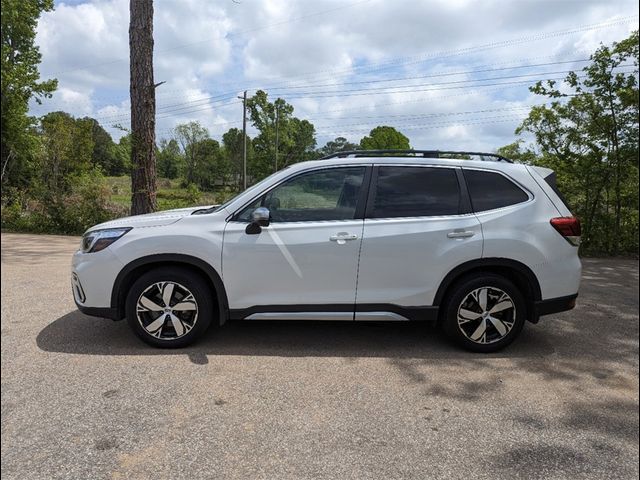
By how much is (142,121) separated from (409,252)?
303 centimetres

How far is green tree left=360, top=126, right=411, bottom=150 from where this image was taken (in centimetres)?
5722

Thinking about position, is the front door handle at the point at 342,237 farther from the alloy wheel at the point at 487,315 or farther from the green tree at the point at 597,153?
the green tree at the point at 597,153

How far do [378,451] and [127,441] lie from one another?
1.28 meters

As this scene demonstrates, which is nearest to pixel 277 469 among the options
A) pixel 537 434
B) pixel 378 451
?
pixel 378 451

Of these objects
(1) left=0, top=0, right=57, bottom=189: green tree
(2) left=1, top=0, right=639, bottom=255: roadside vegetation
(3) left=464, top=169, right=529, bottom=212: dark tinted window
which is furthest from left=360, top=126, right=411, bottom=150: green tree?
(1) left=0, top=0, right=57, bottom=189: green tree

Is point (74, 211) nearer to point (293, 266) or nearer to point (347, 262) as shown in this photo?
point (293, 266)

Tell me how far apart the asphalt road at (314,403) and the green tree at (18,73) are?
1232 millimetres

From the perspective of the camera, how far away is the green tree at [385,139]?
188 feet

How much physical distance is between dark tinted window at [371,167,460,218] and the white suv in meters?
0.01

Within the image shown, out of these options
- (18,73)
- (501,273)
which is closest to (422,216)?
(501,273)

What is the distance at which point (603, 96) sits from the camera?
9.09m

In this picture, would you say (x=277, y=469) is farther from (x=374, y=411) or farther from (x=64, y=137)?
(x=64, y=137)

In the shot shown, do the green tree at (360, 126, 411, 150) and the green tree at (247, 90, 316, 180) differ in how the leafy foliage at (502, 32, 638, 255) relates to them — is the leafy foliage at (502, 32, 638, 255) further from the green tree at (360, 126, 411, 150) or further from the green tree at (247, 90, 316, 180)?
the green tree at (360, 126, 411, 150)

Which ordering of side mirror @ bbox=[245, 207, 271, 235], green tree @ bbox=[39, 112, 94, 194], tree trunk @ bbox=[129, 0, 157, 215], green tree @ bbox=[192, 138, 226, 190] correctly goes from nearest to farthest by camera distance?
green tree @ bbox=[39, 112, 94, 194], tree trunk @ bbox=[129, 0, 157, 215], side mirror @ bbox=[245, 207, 271, 235], green tree @ bbox=[192, 138, 226, 190]
